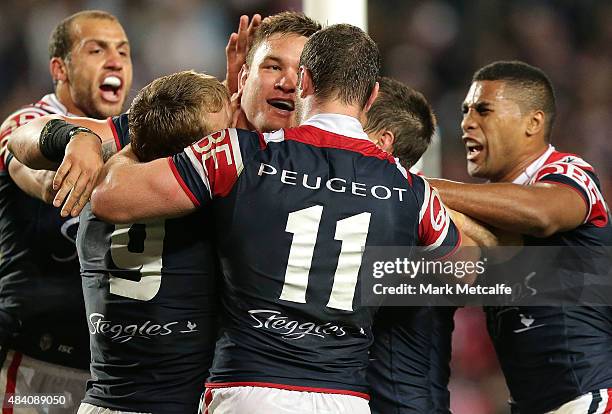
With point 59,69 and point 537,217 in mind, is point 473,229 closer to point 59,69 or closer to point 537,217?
point 537,217

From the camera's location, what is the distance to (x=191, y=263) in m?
3.03

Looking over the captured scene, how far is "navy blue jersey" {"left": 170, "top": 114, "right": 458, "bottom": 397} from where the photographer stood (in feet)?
9.41

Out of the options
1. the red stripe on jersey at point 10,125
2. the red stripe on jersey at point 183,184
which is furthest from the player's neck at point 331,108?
the red stripe on jersey at point 10,125

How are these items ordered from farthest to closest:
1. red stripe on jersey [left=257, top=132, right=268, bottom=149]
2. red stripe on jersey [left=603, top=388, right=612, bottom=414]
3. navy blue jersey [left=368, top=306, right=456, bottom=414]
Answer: red stripe on jersey [left=603, top=388, right=612, bottom=414] → navy blue jersey [left=368, top=306, right=456, bottom=414] → red stripe on jersey [left=257, top=132, right=268, bottom=149]

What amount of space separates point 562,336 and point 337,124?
5.20ft

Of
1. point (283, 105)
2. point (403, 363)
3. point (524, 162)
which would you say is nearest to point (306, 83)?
point (283, 105)

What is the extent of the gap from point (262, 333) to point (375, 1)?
794 centimetres

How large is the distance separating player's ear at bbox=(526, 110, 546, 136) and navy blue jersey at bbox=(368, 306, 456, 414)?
1064 mm

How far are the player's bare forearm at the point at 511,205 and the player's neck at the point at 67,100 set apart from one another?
2192 mm

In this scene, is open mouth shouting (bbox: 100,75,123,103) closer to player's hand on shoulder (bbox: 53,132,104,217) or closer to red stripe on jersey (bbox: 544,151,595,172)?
player's hand on shoulder (bbox: 53,132,104,217)

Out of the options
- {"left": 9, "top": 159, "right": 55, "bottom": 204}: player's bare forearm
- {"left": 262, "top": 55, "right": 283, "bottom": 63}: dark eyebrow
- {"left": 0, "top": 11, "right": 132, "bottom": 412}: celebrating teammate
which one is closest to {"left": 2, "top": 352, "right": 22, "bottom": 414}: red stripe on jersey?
{"left": 0, "top": 11, "right": 132, "bottom": 412}: celebrating teammate

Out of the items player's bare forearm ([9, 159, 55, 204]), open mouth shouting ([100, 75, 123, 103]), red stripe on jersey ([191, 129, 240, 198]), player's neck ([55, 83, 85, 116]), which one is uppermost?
open mouth shouting ([100, 75, 123, 103])

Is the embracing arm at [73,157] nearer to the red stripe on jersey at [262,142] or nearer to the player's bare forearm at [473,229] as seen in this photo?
the red stripe on jersey at [262,142]

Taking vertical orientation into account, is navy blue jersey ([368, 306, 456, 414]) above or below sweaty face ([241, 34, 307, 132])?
below
